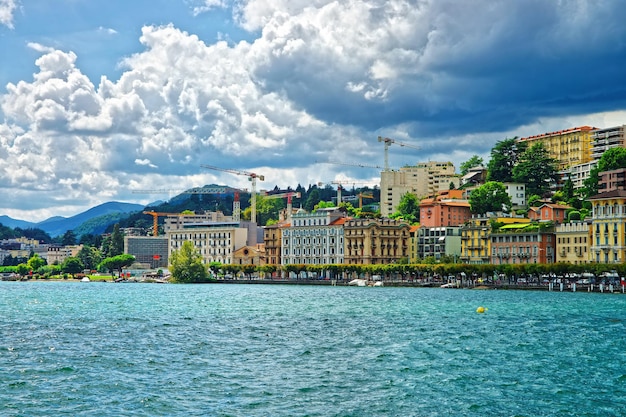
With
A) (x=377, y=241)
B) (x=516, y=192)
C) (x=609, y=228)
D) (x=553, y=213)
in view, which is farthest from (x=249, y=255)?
(x=609, y=228)

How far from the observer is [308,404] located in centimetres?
3198

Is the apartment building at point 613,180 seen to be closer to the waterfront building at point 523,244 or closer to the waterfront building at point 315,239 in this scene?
the waterfront building at point 523,244

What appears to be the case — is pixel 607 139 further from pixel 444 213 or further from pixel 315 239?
pixel 315 239

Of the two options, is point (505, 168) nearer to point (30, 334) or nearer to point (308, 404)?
point (30, 334)

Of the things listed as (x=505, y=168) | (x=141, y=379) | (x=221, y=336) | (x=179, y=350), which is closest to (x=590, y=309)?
(x=221, y=336)

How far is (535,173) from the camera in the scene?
17625 cm

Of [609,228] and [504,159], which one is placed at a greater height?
[504,159]

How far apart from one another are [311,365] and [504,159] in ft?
485

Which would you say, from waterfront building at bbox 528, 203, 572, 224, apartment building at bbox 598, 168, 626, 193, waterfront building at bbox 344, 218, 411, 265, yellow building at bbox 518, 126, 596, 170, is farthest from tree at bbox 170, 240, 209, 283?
yellow building at bbox 518, 126, 596, 170

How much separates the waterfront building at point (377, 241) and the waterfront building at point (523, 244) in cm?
2500

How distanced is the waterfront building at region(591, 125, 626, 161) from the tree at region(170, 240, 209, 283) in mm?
80968

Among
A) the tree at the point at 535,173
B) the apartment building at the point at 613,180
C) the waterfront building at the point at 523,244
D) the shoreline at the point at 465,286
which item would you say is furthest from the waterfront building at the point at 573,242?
the tree at the point at 535,173

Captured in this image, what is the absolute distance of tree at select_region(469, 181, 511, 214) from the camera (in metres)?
163

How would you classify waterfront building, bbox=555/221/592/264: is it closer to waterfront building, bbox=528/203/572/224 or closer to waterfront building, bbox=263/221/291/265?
waterfront building, bbox=528/203/572/224
